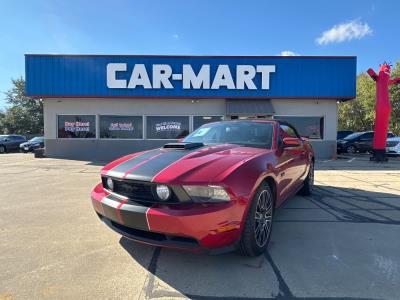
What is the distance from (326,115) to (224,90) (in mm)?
5485

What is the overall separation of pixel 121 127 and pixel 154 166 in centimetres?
1460

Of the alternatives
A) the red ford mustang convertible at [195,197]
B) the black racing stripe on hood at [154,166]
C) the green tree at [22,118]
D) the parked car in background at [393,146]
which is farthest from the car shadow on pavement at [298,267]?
the green tree at [22,118]

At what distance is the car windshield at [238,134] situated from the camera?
4.72 meters

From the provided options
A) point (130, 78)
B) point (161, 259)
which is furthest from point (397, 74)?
point (161, 259)

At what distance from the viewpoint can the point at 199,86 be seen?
16.8 meters

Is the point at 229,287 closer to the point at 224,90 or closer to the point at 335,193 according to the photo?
the point at 335,193

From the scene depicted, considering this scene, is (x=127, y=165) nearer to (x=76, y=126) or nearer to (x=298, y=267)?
(x=298, y=267)

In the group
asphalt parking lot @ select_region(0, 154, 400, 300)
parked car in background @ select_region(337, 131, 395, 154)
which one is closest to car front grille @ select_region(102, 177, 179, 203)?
asphalt parking lot @ select_region(0, 154, 400, 300)

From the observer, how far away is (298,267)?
3.47 metres

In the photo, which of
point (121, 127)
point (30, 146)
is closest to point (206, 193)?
point (121, 127)

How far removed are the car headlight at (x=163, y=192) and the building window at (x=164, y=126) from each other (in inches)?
564

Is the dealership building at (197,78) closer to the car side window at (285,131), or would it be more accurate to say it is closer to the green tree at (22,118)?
the car side window at (285,131)

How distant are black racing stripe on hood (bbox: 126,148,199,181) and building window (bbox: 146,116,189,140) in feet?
44.5

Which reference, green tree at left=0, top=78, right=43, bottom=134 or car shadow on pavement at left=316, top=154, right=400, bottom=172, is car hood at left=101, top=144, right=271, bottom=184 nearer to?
car shadow on pavement at left=316, top=154, right=400, bottom=172
